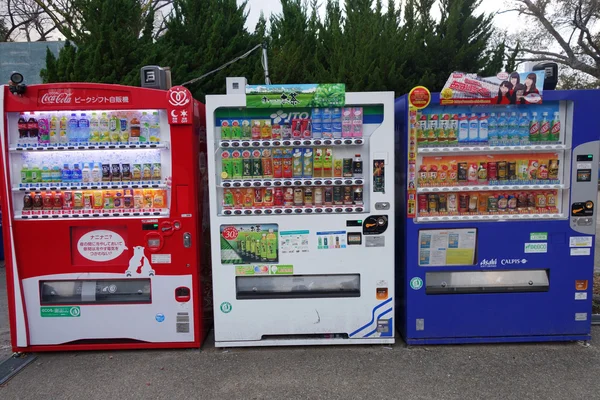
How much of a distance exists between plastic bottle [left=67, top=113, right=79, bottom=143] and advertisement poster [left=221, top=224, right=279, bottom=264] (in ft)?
5.24

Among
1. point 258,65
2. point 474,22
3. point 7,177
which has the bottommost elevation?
point 7,177

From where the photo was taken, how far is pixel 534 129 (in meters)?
3.87

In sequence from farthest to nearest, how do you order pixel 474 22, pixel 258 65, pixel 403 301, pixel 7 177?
pixel 258 65
pixel 474 22
pixel 403 301
pixel 7 177

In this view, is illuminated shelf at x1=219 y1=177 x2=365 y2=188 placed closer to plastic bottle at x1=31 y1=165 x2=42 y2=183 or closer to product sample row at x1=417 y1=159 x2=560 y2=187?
product sample row at x1=417 y1=159 x2=560 y2=187

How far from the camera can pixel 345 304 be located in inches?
152

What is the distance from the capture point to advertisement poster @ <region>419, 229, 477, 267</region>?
12.7 ft

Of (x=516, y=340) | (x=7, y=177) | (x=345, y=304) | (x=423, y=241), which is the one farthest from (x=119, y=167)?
(x=516, y=340)

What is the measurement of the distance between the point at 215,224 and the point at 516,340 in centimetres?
298

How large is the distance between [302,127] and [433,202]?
4.64 feet

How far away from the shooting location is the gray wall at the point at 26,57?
12867 millimetres

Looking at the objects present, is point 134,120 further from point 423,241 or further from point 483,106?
point 483,106

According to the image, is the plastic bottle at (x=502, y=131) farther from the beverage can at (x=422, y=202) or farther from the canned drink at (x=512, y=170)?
the beverage can at (x=422, y=202)

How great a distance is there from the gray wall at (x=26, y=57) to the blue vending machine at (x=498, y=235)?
43.0 ft

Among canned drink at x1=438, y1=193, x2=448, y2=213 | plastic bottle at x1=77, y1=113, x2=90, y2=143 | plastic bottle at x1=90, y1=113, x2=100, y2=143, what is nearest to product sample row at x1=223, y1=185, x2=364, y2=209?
canned drink at x1=438, y1=193, x2=448, y2=213
